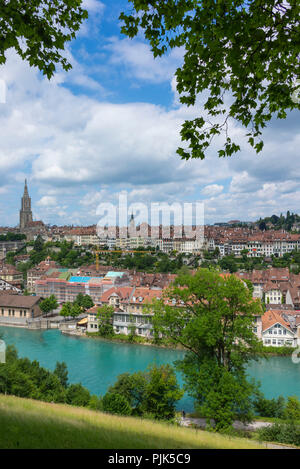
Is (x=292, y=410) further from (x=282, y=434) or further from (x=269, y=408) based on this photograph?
(x=282, y=434)

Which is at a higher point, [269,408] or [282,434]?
[282,434]

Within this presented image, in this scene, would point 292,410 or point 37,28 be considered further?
point 292,410

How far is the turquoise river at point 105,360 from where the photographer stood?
34.7 ft

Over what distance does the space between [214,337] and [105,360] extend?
8137mm

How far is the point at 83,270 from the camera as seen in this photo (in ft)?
96.2

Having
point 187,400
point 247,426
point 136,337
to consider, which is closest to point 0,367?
point 187,400

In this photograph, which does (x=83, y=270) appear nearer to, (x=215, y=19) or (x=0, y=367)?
(x=0, y=367)

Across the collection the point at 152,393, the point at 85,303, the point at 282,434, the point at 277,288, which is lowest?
the point at 85,303

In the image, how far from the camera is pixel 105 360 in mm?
13297

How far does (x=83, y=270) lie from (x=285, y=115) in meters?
28.2

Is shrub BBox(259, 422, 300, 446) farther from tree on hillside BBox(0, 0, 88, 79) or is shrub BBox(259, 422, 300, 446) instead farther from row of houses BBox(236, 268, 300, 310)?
row of houses BBox(236, 268, 300, 310)

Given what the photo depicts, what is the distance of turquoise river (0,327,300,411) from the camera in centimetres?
1059

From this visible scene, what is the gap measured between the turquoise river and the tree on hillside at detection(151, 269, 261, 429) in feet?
9.02

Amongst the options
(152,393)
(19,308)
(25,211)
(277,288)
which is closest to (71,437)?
Result: (152,393)
